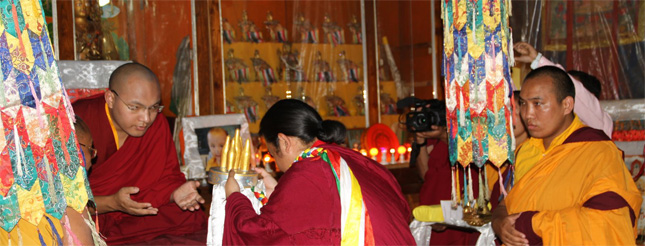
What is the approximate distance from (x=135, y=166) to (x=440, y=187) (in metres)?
1.73

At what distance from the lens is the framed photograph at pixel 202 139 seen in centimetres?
411

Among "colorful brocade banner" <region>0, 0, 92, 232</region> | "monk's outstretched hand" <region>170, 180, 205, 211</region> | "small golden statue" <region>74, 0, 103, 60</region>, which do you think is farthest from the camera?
"small golden statue" <region>74, 0, 103, 60</region>

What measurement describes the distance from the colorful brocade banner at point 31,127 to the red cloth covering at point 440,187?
239 centimetres

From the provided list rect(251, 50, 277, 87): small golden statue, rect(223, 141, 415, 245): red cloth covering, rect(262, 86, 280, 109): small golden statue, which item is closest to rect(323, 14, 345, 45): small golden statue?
rect(251, 50, 277, 87): small golden statue

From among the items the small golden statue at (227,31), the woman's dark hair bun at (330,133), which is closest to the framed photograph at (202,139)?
the small golden statue at (227,31)

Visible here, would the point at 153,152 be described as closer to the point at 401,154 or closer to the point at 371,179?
the point at 371,179

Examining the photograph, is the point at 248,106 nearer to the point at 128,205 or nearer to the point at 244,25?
the point at 244,25

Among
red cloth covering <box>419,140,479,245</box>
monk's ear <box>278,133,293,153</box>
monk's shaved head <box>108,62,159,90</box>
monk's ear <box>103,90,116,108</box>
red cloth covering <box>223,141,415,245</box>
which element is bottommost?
red cloth covering <box>419,140,479,245</box>

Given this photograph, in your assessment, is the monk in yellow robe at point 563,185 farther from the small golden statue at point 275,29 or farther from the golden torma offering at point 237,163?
the small golden statue at point 275,29

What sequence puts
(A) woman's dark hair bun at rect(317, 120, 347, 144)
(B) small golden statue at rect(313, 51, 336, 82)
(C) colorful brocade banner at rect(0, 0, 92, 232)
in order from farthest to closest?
(B) small golden statue at rect(313, 51, 336, 82) < (A) woman's dark hair bun at rect(317, 120, 347, 144) < (C) colorful brocade banner at rect(0, 0, 92, 232)

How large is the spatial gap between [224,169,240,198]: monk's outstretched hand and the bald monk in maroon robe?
593 millimetres

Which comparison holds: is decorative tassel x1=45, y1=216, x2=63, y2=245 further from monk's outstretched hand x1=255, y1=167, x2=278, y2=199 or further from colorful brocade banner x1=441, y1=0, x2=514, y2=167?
colorful brocade banner x1=441, y1=0, x2=514, y2=167

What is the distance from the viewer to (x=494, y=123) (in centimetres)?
248

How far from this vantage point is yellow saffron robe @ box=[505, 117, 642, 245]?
2.24 m
